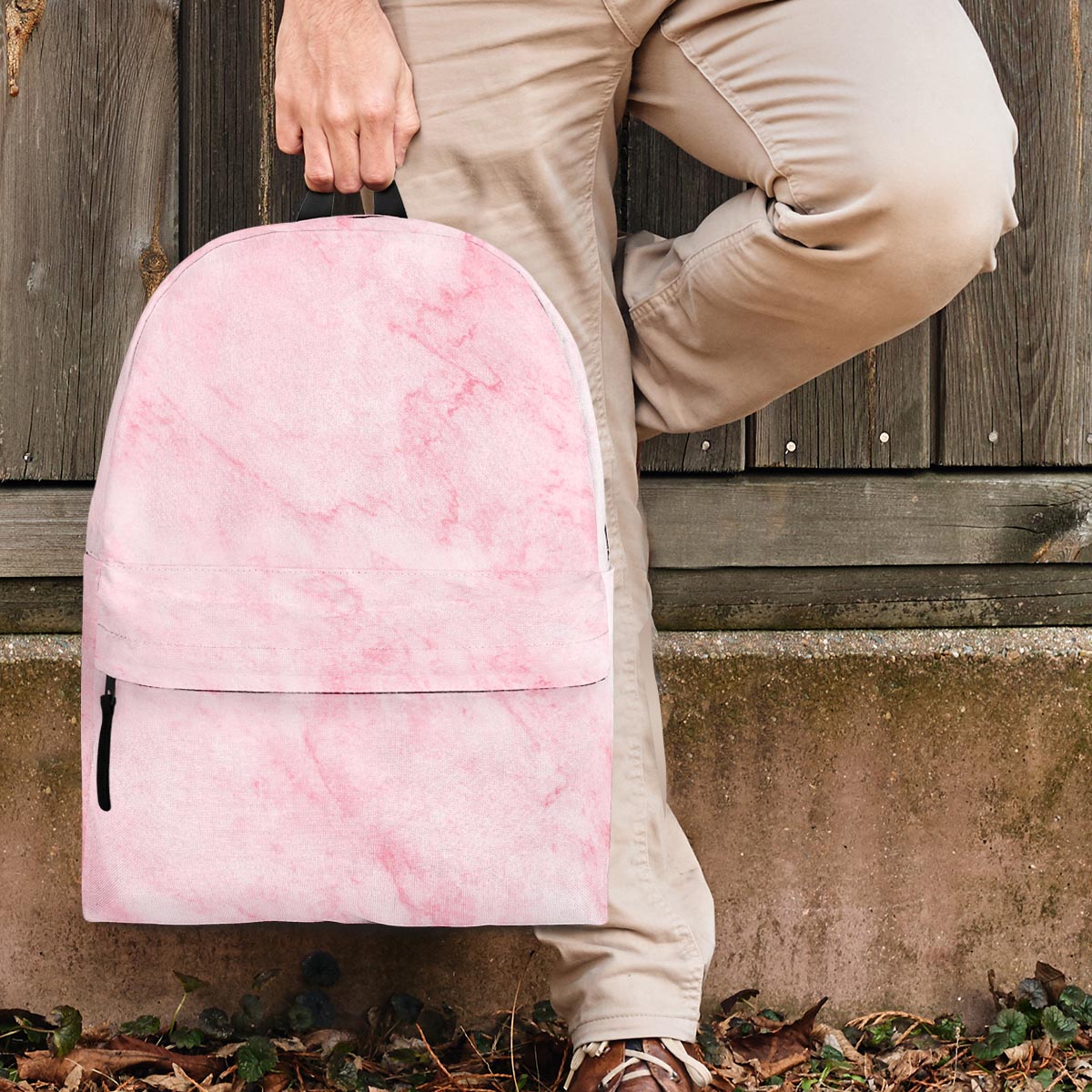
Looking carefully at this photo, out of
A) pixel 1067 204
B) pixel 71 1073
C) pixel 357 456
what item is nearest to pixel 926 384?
pixel 1067 204

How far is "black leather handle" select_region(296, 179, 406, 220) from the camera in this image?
1037mm

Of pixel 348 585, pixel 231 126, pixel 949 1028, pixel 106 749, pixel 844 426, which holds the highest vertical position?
pixel 231 126

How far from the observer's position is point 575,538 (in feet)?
3.15

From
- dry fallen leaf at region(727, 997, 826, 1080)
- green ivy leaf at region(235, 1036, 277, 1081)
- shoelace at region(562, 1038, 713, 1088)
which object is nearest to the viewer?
shoelace at region(562, 1038, 713, 1088)

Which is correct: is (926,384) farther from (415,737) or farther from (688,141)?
(415,737)

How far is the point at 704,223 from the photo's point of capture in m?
1.11

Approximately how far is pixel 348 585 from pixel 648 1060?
22.5 inches

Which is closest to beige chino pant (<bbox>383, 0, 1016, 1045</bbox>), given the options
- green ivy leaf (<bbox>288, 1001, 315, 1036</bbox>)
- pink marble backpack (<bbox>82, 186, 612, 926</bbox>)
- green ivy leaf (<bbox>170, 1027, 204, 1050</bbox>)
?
pink marble backpack (<bbox>82, 186, 612, 926</bbox>)

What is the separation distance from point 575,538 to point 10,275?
977 mm

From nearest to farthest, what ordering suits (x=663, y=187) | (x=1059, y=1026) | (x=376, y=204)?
(x=376, y=204) → (x=1059, y=1026) → (x=663, y=187)

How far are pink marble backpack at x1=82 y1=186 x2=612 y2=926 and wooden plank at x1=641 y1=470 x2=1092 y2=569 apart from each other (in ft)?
1.86

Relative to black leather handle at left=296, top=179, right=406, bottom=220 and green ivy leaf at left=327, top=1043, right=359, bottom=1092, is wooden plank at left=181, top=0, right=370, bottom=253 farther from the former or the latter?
green ivy leaf at left=327, top=1043, right=359, bottom=1092

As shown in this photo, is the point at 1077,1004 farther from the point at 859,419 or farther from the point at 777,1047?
the point at 859,419

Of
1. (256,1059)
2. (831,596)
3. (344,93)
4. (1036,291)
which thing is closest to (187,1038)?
(256,1059)
